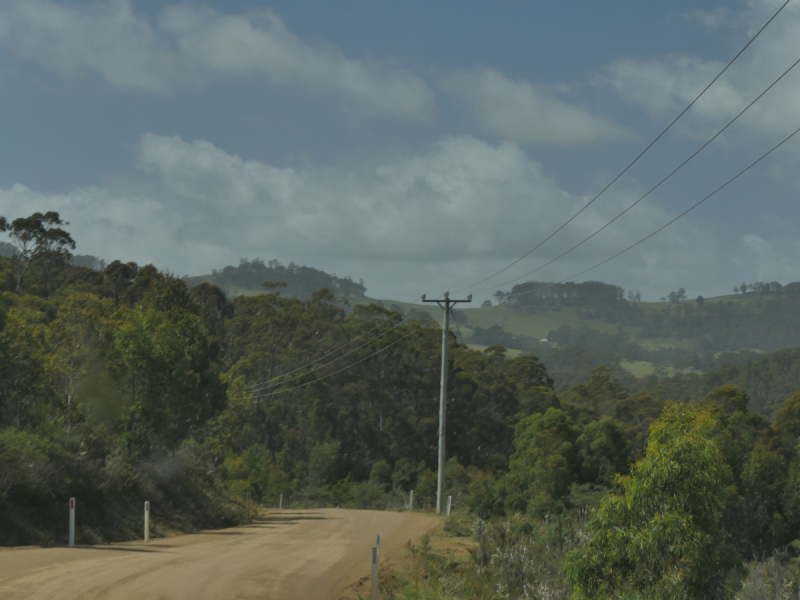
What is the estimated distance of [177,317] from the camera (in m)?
28.1

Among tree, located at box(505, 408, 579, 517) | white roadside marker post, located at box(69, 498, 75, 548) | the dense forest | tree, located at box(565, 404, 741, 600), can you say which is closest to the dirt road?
white roadside marker post, located at box(69, 498, 75, 548)

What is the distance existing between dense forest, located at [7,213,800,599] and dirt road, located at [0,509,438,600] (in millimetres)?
2436

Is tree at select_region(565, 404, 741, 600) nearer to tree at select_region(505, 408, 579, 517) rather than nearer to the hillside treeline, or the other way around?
the hillside treeline

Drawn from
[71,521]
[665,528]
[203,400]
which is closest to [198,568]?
[71,521]

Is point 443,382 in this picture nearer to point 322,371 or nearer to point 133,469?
point 133,469

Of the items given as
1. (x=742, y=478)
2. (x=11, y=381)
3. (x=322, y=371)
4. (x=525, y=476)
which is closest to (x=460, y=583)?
(x=11, y=381)

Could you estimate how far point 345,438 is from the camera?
227ft

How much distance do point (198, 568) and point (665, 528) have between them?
310 inches

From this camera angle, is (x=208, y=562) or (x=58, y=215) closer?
(x=208, y=562)

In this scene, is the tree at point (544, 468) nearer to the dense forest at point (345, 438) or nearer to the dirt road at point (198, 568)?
the dense forest at point (345, 438)

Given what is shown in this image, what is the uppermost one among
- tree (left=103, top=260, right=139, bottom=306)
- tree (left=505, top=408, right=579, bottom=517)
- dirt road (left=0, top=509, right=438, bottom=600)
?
tree (left=103, top=260, right=139, bottom=306)

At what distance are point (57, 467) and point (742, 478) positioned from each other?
129 ft

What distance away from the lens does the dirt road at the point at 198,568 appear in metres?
11.6

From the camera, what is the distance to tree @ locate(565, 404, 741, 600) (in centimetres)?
1189
